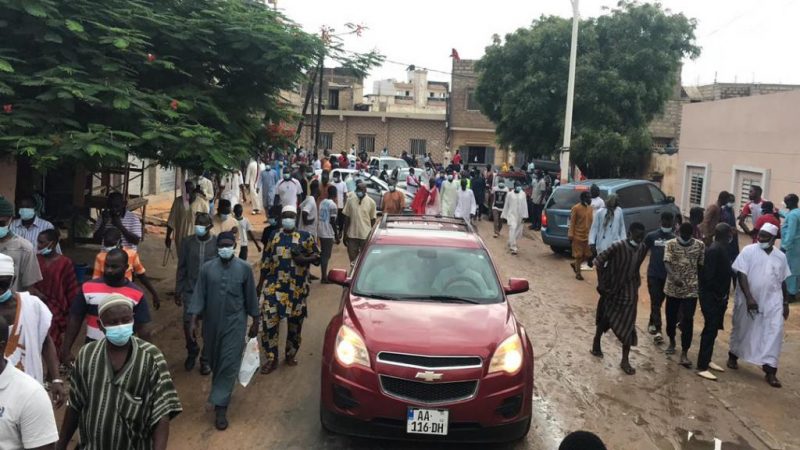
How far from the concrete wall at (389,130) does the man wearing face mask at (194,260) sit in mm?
36319

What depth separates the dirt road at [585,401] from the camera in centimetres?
571

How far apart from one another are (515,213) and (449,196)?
2.14m

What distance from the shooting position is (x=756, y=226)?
34.2ft

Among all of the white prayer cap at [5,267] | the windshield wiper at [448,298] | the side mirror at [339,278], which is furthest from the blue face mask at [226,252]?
the white prayer cap at [5,267]

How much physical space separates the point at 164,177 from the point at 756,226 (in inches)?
672

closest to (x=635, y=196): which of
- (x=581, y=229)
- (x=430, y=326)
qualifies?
(x=581, y=229)

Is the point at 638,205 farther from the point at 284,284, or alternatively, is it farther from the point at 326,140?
the point at 326,140

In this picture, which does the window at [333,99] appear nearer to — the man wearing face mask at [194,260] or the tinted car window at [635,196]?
the tinted car window at [635,196]

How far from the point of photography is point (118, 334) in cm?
344

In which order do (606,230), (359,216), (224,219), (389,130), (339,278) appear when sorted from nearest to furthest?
(339,278), (224,219), (359,216), (606,230), (389,130)

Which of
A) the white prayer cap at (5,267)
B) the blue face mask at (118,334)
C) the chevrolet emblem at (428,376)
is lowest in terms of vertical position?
the chevrolet emblem at (428,376)

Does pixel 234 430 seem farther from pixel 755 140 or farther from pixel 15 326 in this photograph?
pixel 755 140

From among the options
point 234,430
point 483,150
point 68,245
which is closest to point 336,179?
point 68,245

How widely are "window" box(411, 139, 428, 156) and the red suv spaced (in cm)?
3801
